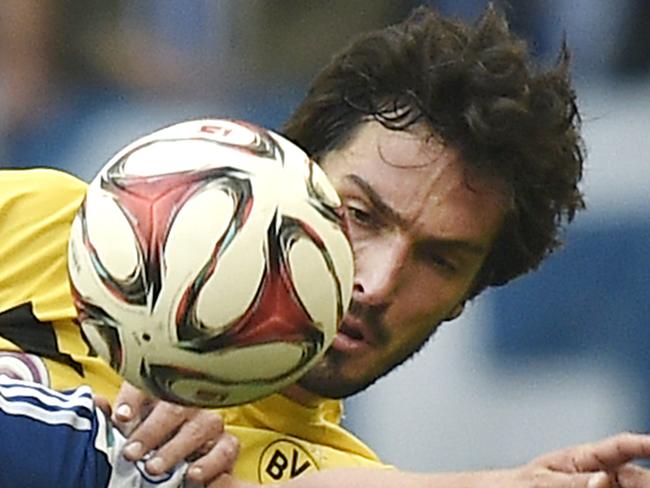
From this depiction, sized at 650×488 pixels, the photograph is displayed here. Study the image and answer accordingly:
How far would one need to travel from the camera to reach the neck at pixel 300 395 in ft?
9.86

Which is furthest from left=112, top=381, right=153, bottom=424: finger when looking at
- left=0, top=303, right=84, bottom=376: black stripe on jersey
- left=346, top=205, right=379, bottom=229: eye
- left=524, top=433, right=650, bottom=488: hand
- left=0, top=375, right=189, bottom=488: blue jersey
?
left=524, top=433, right=650, bottom=488: hand

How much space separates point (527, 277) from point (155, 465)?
1.87m

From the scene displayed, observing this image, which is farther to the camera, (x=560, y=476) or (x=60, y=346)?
(x=60, y=346)

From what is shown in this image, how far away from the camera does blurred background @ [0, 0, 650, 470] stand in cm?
440

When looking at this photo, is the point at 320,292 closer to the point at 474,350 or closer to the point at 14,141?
the point at 474,350

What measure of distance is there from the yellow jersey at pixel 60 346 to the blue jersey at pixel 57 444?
0.32 meters

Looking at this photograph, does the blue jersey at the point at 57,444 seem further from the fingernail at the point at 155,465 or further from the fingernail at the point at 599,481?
the fingernail at the point at 599,481

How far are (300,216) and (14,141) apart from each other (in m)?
2.25

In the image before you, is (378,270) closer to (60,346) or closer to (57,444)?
(60,346)

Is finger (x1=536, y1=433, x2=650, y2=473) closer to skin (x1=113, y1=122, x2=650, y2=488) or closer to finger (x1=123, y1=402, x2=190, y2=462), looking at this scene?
skin (x1=113, y1=122, x2=650, y2=488)

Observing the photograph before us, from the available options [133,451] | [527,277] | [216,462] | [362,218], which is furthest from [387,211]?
[527,277]

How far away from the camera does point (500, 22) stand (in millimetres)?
3213

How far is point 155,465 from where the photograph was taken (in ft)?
8.57

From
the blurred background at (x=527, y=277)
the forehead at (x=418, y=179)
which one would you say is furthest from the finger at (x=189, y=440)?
the blurred background at (x=527, y=277)
